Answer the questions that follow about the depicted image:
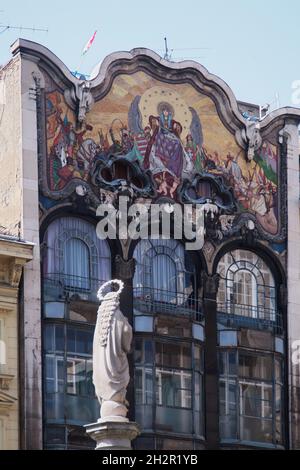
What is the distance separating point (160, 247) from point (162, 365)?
4.03m

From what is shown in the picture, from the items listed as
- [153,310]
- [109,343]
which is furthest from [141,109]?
[109,343]

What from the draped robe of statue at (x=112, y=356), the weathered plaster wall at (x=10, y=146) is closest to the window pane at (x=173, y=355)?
the weathered plaster wall at (x=10, y=146)

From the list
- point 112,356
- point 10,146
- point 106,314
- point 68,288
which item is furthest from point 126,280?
Answer: point 112,356

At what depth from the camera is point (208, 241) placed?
5969cm

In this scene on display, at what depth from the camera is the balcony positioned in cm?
5566

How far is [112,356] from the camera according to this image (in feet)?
147

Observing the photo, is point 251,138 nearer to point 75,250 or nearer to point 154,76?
point 154,76

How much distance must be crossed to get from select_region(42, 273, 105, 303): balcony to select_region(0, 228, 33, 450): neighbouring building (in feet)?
3.86

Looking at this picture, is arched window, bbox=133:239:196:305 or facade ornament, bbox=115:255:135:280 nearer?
facade ornament, bbox=115:255:135:280

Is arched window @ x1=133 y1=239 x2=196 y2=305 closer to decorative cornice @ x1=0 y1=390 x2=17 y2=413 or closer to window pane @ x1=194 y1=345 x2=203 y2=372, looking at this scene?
window pane @ x1=194 y1=345 x2=203 y2=372

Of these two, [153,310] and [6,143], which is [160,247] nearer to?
[153,310]

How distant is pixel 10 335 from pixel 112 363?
32.5ft

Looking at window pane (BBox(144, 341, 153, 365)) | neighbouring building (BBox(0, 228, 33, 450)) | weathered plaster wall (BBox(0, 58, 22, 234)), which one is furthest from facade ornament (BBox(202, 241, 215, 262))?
neighbouring building (BBox(0, 228, 33, 450))
